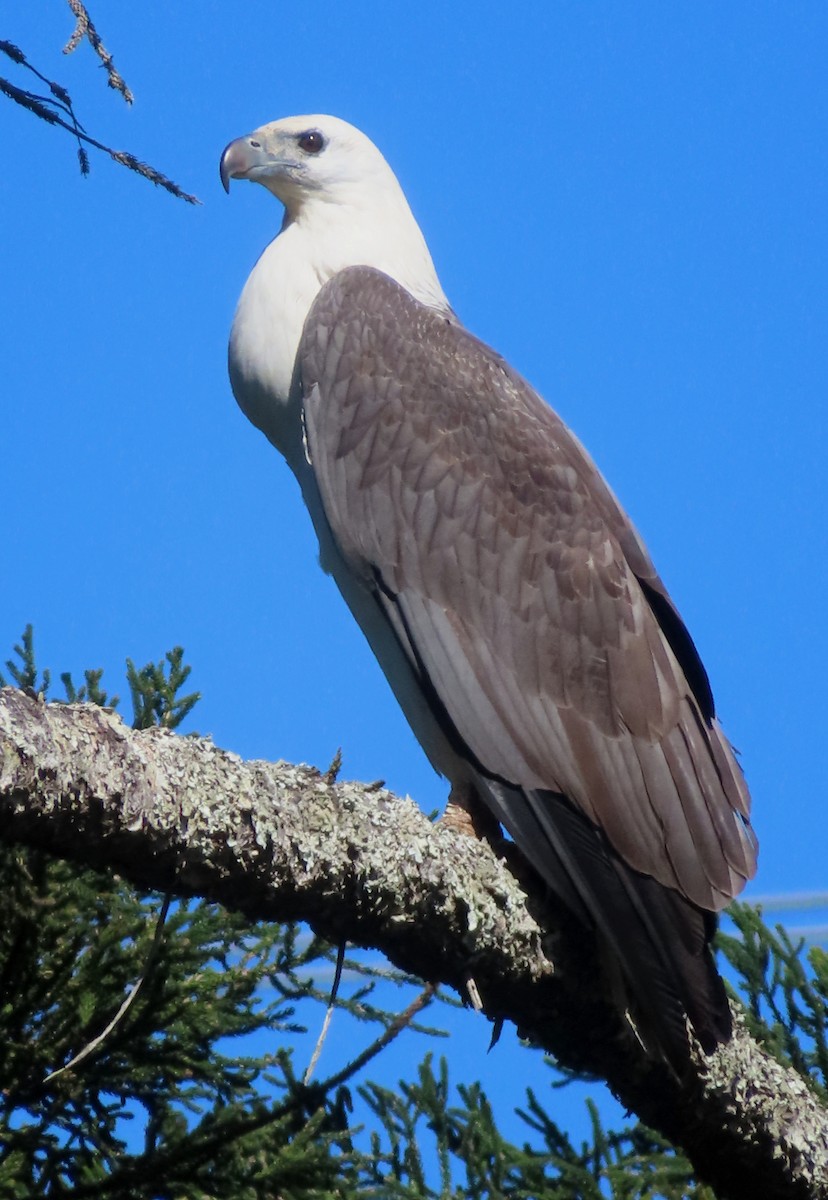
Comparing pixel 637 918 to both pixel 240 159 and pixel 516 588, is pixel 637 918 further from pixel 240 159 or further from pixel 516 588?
pixel 240 159

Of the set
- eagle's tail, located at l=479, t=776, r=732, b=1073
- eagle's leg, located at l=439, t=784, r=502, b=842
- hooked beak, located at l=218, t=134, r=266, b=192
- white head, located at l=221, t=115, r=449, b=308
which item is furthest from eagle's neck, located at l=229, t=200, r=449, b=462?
eagle's tail, located at l=479, t=776, r=732, b=1073

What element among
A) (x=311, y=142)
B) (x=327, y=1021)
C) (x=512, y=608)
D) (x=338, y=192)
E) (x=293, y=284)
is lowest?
(x=327, y=1021)

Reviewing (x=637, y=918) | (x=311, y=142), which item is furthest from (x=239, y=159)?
(x=637, y=918)

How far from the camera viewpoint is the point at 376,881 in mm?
2955

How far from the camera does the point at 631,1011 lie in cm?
341

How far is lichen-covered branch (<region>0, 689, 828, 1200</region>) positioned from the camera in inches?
102

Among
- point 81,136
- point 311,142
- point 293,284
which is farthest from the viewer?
point 311,142

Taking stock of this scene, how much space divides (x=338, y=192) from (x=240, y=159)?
14.1 inches

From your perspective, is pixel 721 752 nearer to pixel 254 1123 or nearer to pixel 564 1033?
pixel 564 1033

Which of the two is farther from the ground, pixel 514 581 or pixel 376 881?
pixel 514 581

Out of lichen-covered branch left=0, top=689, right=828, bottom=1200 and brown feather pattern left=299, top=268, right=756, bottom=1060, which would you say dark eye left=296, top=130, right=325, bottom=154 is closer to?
brown feather pattern left=299, top=268, right=756, bottom=1060

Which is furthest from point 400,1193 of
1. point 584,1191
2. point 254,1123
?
point 254,1123

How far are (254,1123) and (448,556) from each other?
1.77 meters

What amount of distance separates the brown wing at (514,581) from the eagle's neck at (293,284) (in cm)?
10
